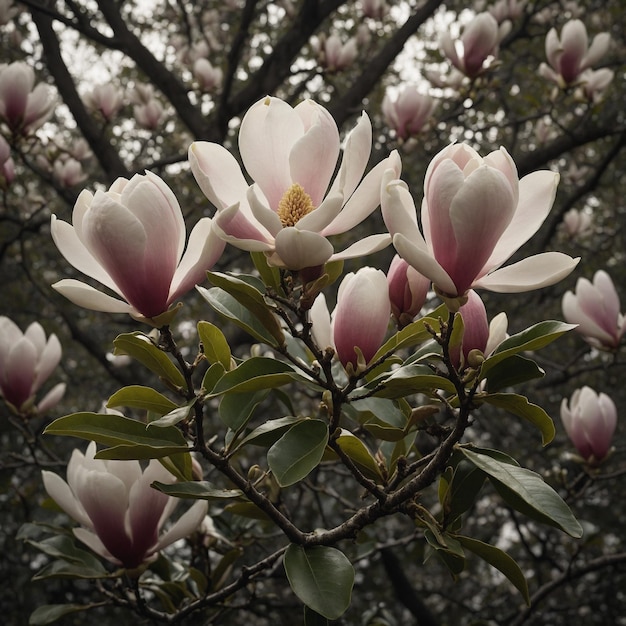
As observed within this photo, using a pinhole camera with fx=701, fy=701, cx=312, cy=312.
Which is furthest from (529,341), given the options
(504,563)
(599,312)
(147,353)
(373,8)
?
(373,8)

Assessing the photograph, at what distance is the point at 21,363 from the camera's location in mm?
1296

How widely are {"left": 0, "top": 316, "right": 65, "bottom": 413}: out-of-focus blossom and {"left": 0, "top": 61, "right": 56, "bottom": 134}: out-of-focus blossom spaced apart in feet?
2.54

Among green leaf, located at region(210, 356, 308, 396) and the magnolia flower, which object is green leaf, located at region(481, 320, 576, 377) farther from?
the magnolia flower

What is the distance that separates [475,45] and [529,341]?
1.81m

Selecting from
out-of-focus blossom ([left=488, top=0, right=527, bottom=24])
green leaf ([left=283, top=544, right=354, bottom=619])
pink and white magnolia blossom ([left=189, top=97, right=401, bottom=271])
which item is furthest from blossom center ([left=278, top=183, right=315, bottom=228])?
out-of-focus blossom ([left=488, top=0, right=527, bottom=24])

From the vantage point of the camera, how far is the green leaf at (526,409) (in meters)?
0.61

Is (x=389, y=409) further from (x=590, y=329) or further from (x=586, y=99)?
(x=586, y=99)

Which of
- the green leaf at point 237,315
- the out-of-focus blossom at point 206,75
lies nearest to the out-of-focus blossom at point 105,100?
the out-of-focus blossom at point 206,75

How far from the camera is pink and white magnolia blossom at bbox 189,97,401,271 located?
22.0 inches

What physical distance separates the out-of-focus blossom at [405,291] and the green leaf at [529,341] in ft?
0.40

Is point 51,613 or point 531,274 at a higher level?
point 531,274

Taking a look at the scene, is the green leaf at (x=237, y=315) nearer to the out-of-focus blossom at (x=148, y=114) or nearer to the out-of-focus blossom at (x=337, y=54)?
the out-of-focus blossom at (x=337, y=54)

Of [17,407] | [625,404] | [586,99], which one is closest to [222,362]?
[17,407]

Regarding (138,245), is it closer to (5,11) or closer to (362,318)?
(362,318)
